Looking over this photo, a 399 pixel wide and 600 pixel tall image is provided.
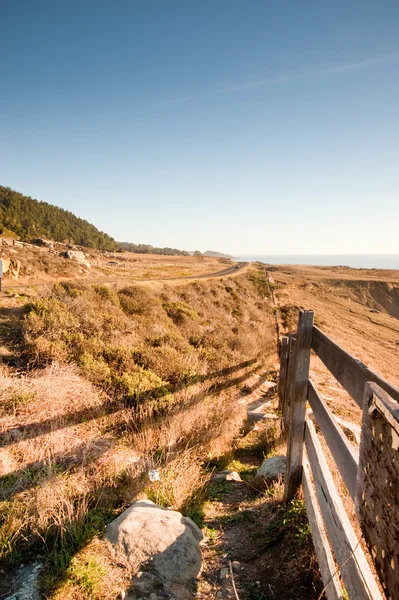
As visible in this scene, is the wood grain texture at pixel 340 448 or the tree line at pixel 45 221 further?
the tree line at pixel 45 221

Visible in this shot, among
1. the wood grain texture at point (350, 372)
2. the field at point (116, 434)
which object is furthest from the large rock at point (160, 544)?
the wood grain texture at point (350, 372)

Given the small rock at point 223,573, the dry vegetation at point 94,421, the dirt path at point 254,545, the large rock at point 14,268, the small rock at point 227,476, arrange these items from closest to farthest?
the dirt path at point 254,545, the small rock at point 223,573, the dry vegetation at point 94,421, the small rock at point 227,476, the large rock at point 14,268

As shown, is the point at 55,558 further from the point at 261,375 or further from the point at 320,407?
the point at 261,375

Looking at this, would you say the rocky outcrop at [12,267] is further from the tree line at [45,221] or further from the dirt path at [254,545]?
the tree line at [45,221]

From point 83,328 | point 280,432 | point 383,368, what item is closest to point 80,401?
point 83,328

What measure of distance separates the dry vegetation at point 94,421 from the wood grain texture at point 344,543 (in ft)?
5.90

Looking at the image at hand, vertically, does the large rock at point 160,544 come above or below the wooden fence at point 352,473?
below

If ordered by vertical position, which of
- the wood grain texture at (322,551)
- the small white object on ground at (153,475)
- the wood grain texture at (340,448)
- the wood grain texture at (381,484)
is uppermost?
the wood grain texture at (381,484)

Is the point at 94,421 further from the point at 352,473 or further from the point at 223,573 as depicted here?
the point at 352,473

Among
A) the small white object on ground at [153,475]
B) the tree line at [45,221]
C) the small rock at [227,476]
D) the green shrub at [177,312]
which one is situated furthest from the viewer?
the tree line at [45,221]

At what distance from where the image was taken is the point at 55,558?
9.64 feet

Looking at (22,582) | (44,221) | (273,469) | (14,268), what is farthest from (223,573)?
(44,221)

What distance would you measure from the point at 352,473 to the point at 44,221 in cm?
9464

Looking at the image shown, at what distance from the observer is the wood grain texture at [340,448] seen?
205 centimetres
